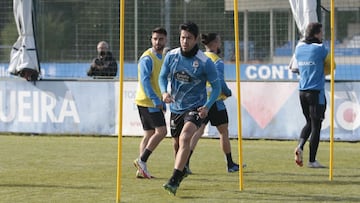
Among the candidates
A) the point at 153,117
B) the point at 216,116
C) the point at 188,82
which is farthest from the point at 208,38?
the point at 188,82

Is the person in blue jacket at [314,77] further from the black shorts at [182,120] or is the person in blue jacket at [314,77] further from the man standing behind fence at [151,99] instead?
the black shorts at [182,120]

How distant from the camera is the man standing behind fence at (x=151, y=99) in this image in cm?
1358

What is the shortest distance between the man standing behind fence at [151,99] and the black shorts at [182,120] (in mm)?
1119

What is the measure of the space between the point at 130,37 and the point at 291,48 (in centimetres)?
378

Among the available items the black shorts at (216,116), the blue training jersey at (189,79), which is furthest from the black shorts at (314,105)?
the blue training jersey at (189,79)

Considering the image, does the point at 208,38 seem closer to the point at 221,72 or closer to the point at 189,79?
the point at 221,72

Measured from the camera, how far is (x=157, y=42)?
44.9 feet

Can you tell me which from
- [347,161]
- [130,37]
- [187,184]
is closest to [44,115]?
[130,37]

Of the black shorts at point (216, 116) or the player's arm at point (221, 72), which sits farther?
the black shorts at point (216, 116)

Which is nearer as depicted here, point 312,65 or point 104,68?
point 312,65

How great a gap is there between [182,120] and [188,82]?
0.46 meters

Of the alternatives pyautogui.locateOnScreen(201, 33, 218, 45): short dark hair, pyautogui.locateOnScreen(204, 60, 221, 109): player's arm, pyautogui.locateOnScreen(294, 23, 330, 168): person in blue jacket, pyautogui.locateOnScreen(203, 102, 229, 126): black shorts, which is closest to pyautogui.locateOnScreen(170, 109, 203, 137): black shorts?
pyautogui.locateOnScreen(204, 60, 221, 109): player's arm

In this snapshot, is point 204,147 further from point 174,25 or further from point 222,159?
point 174,25

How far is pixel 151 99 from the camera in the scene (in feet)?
44.4
